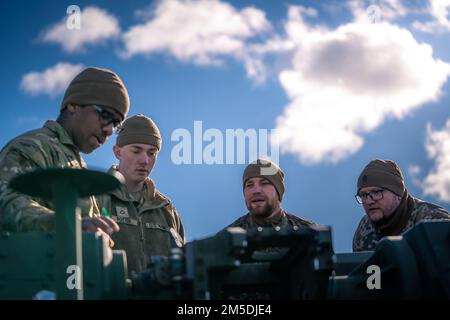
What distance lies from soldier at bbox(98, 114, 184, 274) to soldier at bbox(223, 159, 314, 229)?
2.75 feet

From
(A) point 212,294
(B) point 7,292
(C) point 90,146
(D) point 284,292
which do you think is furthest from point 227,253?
(C) point 90,146

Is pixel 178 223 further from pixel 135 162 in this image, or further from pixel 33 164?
pixel 33 164

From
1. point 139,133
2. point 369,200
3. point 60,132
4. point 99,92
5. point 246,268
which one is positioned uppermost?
point 139,133

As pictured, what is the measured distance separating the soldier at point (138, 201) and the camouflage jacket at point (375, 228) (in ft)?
6.67

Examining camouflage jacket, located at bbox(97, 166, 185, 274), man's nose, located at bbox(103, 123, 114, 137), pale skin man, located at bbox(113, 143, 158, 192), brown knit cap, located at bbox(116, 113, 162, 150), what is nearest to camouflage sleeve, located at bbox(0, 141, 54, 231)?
man's nose, located at bbox(103, 123, 114, 137)

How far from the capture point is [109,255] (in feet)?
11.1

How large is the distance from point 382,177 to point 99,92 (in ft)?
13.3

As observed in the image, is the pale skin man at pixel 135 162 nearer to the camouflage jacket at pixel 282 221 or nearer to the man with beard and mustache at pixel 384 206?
the camouflage jacket at pixel 282 221

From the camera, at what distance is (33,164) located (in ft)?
14.6

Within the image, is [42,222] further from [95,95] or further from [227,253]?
[95,95]

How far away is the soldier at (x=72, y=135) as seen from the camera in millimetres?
4254

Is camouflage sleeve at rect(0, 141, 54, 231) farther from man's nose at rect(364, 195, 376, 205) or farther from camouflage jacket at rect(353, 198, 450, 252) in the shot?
man's nose at rect(364, 195, 376, 205)

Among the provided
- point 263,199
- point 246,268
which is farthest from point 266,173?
point 246,268
